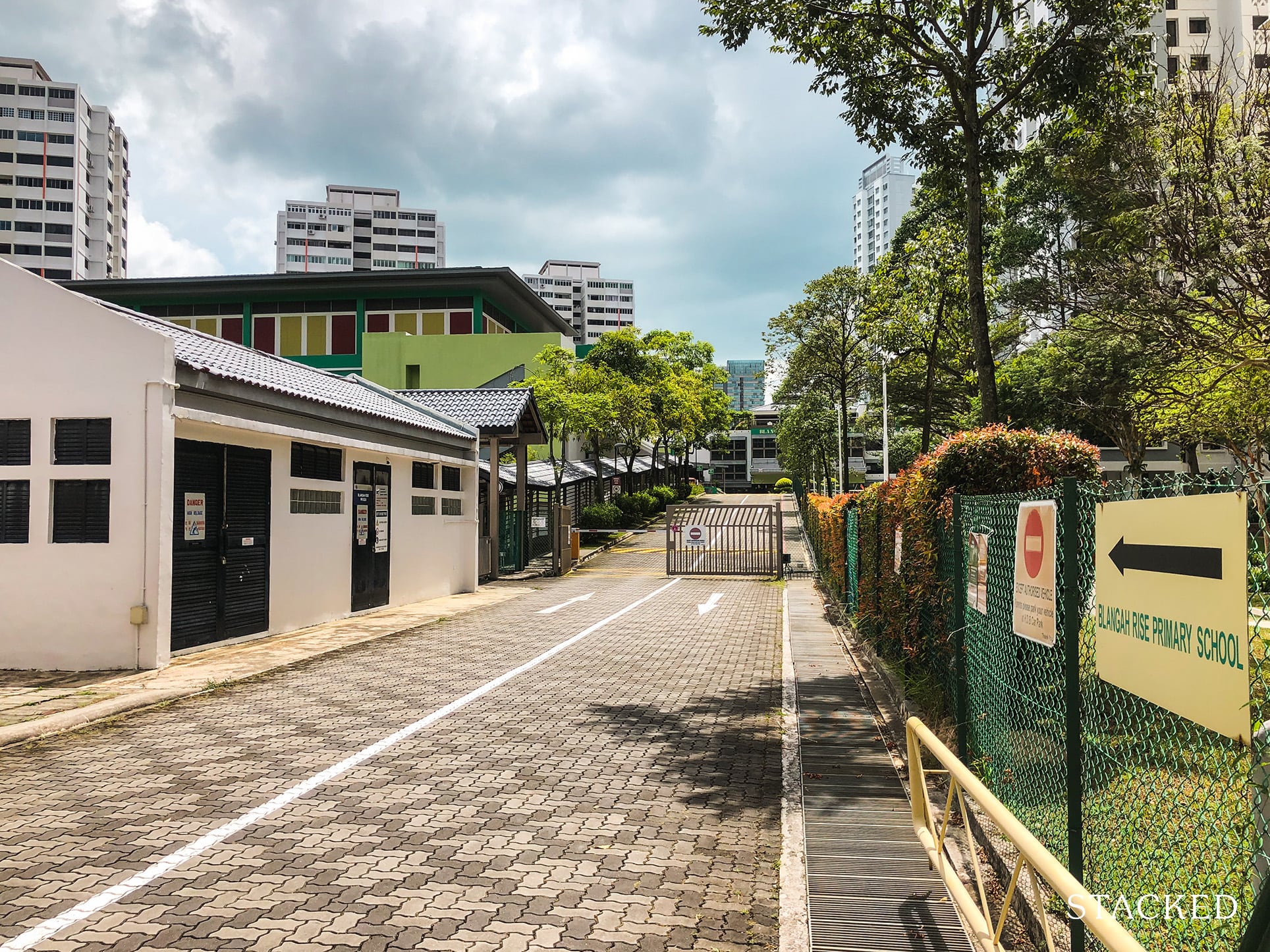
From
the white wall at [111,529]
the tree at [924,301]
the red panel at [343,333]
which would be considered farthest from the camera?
the red panel at [343,333]

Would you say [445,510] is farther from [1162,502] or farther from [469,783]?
[1162,502]

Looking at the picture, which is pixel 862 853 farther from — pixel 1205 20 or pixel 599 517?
pixel 1205 20

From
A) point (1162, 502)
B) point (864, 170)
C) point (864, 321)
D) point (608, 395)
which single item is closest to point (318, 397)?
point (1162, 502)

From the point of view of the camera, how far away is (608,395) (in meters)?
37.5

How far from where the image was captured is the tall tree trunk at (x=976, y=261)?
11398 millimetres

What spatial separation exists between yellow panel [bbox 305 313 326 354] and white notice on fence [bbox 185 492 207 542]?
45367mm

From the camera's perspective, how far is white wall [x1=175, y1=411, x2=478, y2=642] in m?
13.8

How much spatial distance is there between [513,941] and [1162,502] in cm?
317

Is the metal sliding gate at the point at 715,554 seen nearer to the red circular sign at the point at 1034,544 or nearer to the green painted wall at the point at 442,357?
the green painted wall at the point at 442,357

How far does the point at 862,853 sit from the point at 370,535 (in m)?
13.6

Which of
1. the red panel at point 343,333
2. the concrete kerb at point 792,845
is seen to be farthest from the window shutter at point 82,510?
the red panel at point 343,333

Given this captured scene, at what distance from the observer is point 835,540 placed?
19.8 meters

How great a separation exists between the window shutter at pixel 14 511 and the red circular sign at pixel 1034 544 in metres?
11.3

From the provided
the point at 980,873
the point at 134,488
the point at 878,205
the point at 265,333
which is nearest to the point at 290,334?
the point at 265,333
